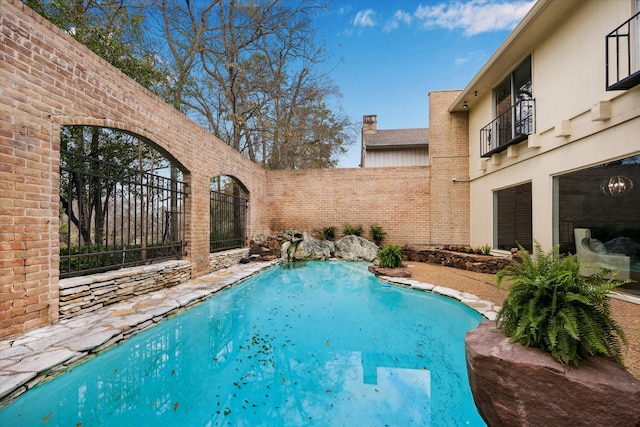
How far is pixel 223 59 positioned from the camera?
11305mm

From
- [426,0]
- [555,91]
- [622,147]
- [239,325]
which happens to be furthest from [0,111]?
[426,0]

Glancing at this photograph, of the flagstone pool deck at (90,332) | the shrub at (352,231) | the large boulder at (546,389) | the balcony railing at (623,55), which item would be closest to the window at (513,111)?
the balcony railing at (623,55)

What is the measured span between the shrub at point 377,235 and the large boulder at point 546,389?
27.8 ft

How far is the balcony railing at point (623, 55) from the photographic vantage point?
3.78 metres

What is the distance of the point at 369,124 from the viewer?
17.8 metres

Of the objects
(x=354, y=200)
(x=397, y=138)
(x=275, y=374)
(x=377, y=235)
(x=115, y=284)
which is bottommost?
(x=275, y=374)

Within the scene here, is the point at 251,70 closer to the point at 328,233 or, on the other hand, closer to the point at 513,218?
the point at 328,233

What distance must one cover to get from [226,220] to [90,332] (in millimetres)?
5498

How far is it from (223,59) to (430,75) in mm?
8592

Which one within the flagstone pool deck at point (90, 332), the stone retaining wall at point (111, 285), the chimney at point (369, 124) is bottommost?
the flagstone pool deck at point (90, 332)

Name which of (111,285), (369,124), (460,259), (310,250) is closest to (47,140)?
(111,285)

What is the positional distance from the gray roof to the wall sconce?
9.96m

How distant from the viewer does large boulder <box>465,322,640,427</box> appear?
4.61ft

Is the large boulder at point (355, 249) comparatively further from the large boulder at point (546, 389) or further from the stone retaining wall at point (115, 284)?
the large boulder at point (546, 389)
